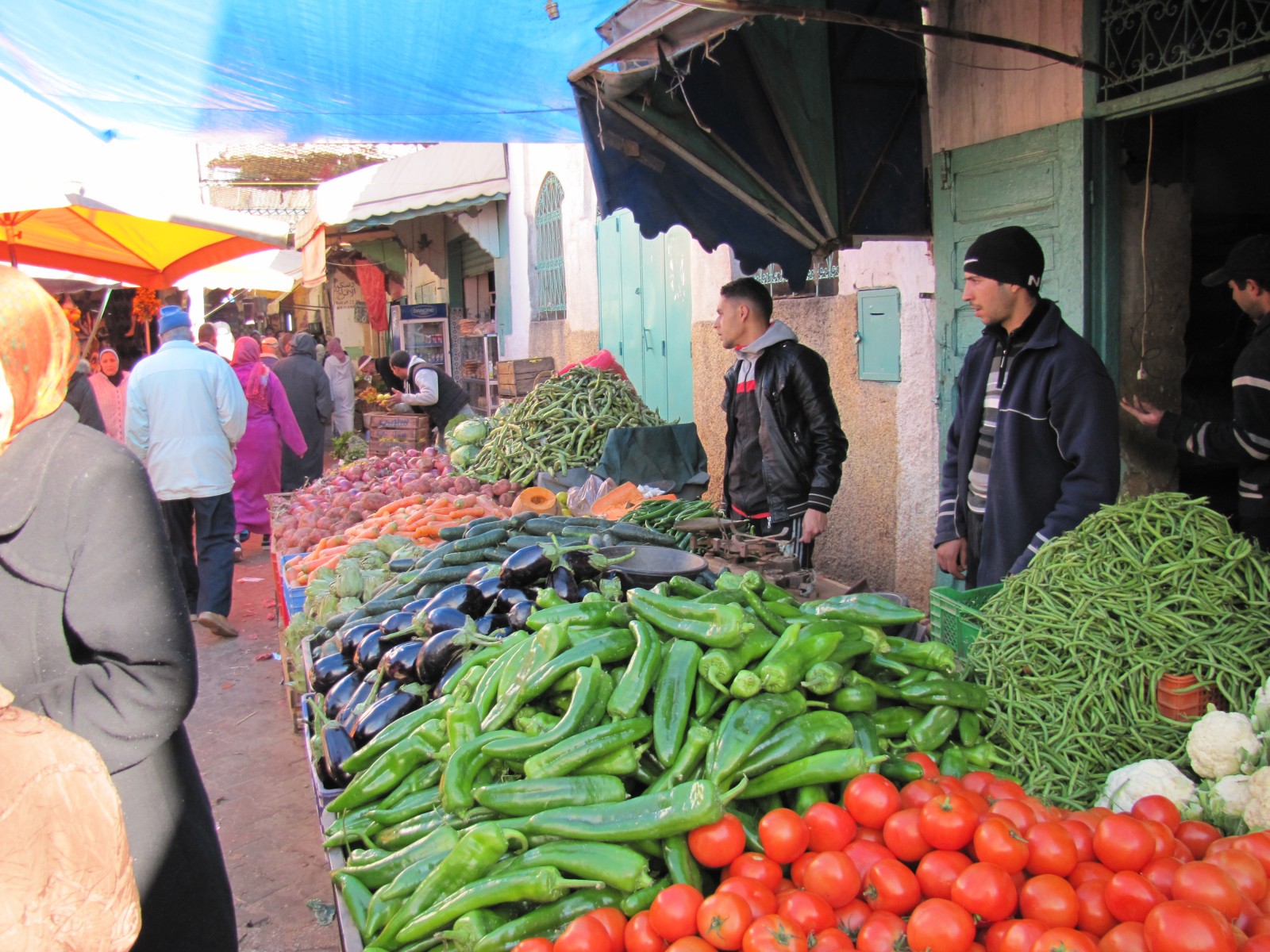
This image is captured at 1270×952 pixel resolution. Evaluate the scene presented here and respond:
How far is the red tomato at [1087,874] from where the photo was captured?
66.7 inches

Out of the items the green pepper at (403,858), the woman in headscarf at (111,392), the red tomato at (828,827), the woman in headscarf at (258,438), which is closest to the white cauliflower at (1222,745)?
the red tomato at (828,827)

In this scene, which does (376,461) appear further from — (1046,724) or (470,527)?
(1046,724)

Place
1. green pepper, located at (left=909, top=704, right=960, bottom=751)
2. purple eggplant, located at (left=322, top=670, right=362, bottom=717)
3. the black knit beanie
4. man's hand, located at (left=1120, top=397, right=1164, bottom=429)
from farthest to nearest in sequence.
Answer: man's hand, located at (left=1120, top=397, right=1164, bottom=429), the black knit beanie, purple eggplant, located at (left=322, top=670, right=362, bottom=717), green pepper, located at (left=909, top=704, right=960, bottom=751)

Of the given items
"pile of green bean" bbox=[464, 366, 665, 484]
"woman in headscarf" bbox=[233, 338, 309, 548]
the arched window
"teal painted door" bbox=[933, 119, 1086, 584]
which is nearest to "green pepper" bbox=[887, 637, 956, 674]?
"teal painted door" bbox=[933, 119, 1086, 584]

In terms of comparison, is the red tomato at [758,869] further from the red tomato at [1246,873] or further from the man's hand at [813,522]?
the man's hand at [813,522]

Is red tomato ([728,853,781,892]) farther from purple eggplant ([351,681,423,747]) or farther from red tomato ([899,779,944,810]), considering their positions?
purple eggplant ([351,681,423,747])

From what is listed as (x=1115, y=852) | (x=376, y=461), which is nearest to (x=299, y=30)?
(x=376, y=461)

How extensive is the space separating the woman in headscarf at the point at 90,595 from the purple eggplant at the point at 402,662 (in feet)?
3.29

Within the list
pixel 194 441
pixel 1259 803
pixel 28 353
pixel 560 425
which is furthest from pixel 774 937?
pixel 194 441

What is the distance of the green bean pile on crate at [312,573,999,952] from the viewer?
6.03 ft

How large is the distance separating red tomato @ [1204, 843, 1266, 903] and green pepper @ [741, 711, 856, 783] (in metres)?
0.72

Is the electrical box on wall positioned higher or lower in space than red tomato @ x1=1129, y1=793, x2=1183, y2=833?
higher

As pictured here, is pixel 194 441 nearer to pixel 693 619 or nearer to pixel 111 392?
pixel 111 392

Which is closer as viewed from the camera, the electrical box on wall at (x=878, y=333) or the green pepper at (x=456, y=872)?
the green pepper at (x=456, y=872)
